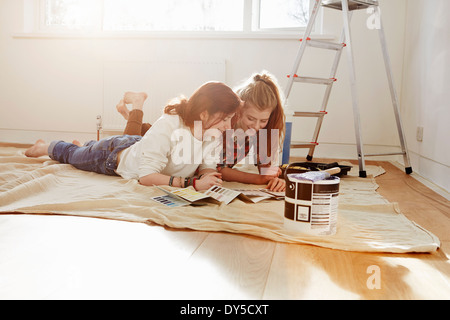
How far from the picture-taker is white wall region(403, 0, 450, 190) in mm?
2125

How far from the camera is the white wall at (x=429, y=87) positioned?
212 cm

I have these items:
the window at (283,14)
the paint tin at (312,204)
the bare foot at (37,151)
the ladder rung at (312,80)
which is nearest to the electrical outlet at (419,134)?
the ladder rung at (312,80)

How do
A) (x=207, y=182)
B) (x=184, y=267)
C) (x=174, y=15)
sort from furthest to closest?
(x=174, y=15) → (x=207, y=182) → (x=184, y=267)

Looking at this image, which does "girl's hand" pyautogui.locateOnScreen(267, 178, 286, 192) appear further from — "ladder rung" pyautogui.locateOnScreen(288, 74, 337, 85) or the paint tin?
"ladder rung" pyautogui.locateOnScreen(288, 74, 337, 85)

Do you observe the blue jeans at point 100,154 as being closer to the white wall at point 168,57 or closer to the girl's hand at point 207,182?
the girl's hand at point 207,182

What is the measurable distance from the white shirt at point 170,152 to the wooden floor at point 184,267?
516mm

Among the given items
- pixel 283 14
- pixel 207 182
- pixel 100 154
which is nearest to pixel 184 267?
pixel 207 182

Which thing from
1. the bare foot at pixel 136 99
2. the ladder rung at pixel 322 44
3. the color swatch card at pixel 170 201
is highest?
the ladder rung at pixel 322 44

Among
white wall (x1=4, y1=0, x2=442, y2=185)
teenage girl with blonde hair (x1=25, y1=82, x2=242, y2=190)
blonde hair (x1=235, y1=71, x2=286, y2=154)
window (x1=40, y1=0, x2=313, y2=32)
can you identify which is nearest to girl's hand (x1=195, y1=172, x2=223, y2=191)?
teenage girl with blonde hair (x1=25, y1=82, x2=242, y2=190)

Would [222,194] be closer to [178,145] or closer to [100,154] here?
[178,145]

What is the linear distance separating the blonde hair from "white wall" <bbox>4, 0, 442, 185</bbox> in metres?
1.26

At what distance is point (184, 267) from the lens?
912 mm

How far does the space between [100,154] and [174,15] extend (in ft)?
6.34
